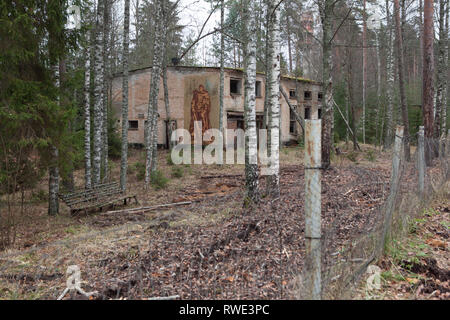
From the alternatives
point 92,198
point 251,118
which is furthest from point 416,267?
point 92,198

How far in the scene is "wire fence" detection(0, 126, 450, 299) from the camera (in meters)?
3.39

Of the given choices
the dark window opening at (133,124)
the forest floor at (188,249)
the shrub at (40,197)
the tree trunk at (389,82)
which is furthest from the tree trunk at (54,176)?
the tree trunk at (389,82)

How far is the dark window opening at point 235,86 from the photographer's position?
2302cm

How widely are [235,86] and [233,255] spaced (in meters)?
20.0

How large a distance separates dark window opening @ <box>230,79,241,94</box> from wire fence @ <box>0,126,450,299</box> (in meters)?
16.9

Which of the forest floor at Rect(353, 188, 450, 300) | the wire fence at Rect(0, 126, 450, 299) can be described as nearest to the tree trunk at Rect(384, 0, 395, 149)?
the wire fence at Rect(0, 126, 450, 299)

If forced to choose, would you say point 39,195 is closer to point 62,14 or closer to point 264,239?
point 62,14

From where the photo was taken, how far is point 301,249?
4520 mm

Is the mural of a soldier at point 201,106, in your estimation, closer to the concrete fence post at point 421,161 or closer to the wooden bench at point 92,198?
the wooden bench at point 92,198

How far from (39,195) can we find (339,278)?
37.5 ft

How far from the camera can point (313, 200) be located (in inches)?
94.3

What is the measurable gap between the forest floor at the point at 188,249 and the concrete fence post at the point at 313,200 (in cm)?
38

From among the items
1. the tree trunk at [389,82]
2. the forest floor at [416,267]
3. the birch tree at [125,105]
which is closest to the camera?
the forest floor at [416,267]
